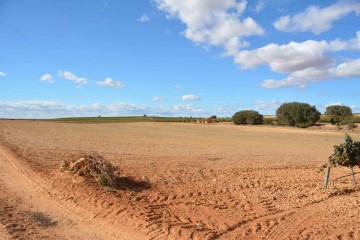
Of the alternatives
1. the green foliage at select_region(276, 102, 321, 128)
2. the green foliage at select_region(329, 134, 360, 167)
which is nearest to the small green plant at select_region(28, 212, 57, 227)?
the green foliage at select_region(329, 134, 360, 167)

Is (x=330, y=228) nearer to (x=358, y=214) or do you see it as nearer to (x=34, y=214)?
(x=358, y=214)

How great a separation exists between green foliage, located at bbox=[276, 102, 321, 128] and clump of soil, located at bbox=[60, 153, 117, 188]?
68.9 meters

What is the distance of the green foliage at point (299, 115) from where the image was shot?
258 ft

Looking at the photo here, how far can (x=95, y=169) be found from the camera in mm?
12398

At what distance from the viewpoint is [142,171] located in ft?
49.6

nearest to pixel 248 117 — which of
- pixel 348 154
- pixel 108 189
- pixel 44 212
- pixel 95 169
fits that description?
pixel 348 154

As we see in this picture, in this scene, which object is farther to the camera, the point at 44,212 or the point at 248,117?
the point at 248,117

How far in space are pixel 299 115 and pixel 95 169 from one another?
72155 millimetres

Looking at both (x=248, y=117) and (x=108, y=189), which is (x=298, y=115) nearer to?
(x=248, y=117)

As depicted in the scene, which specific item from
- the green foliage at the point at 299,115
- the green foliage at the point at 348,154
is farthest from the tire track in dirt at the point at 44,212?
the green foliage at the point at 299,115

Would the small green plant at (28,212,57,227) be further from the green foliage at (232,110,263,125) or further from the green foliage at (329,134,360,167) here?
the green foliage at (232,110,263,125)

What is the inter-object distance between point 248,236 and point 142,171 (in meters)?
7.63

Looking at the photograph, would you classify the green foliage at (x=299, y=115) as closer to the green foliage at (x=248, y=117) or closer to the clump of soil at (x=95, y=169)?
the green foliage at (x=248, y=117)

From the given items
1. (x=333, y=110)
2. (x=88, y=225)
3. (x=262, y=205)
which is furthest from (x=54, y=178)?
(x=333, y=110)
